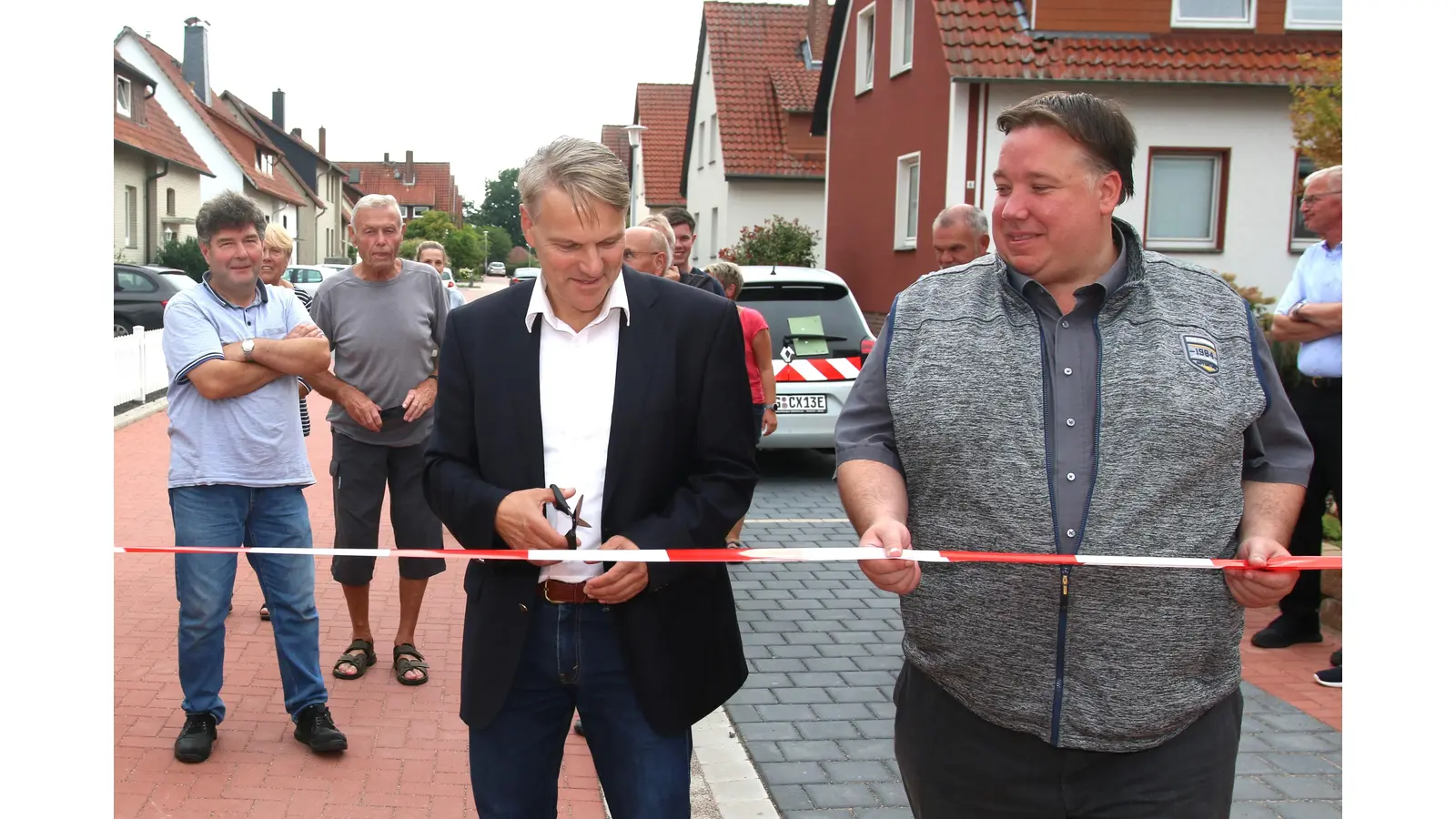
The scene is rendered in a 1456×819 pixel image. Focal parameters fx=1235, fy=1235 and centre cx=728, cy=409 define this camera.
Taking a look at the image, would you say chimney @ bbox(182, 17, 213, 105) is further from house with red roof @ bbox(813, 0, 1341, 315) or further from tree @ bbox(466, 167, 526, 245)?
tree @ bbox(466, 167, 526, 245)

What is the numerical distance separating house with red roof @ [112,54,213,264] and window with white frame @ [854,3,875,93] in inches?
720

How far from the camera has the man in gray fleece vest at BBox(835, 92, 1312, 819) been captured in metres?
2.39

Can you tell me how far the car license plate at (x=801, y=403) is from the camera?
11.0 m

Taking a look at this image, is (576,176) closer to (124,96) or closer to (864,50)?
(864,50)

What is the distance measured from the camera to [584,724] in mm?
2777

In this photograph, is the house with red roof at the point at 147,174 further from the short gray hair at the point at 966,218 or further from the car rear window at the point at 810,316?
the short gray hair at the point at 966,218

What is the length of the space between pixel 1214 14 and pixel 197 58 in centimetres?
4708

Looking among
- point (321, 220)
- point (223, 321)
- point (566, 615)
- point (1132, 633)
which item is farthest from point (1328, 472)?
point (321, 220)

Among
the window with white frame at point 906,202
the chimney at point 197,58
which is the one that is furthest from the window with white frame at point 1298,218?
the chimney at point 197,58

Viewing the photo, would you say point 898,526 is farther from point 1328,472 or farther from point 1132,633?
point 1328,472

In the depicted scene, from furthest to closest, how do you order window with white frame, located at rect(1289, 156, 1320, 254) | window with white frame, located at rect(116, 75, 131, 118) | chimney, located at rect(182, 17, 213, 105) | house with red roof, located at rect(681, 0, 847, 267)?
chimney, located at rect(182, 17, 213, 105) → window with white frame, located at rect(116, 75, 131, 118) → house with red roof, located at rect(681, 0, 847, 267) → window with white frame, located at rect(1289, 156, 1320, 254)

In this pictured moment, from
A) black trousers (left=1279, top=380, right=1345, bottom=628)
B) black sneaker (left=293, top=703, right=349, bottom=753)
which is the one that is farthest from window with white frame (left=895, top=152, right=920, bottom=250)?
black sneaker (left=293, top=703, right=349, bottom=753)

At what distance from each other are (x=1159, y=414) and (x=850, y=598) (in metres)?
4.81

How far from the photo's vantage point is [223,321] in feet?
15.0
